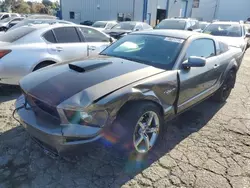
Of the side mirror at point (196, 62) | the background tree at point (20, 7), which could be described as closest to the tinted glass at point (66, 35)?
the side mirror at point (196, 62)

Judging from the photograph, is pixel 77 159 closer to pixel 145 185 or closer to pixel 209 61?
pixel 145 185

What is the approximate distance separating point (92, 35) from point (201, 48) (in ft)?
9.92

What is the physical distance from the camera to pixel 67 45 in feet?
16.4

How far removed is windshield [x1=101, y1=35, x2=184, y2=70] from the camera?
311 cm

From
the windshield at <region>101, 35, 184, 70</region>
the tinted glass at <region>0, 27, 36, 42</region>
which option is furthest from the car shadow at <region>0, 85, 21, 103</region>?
the windshield at <region>101, 35, 184, 70</region>

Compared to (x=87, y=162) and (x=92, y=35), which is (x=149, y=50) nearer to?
(x=87, y=162)

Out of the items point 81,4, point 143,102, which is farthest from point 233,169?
point 81,4

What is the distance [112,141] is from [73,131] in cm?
44

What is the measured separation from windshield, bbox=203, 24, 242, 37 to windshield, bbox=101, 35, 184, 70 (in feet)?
20.7

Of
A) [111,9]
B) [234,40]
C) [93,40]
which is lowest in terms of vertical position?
[234,40]

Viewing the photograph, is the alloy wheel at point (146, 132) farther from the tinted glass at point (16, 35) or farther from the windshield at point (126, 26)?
the windshield at point (126, 26)

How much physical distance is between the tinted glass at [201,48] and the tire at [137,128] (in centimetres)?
112

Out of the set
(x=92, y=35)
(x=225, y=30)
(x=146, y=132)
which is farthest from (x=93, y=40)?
(x=225, y=30)

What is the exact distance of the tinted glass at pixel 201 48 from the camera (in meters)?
3.38
